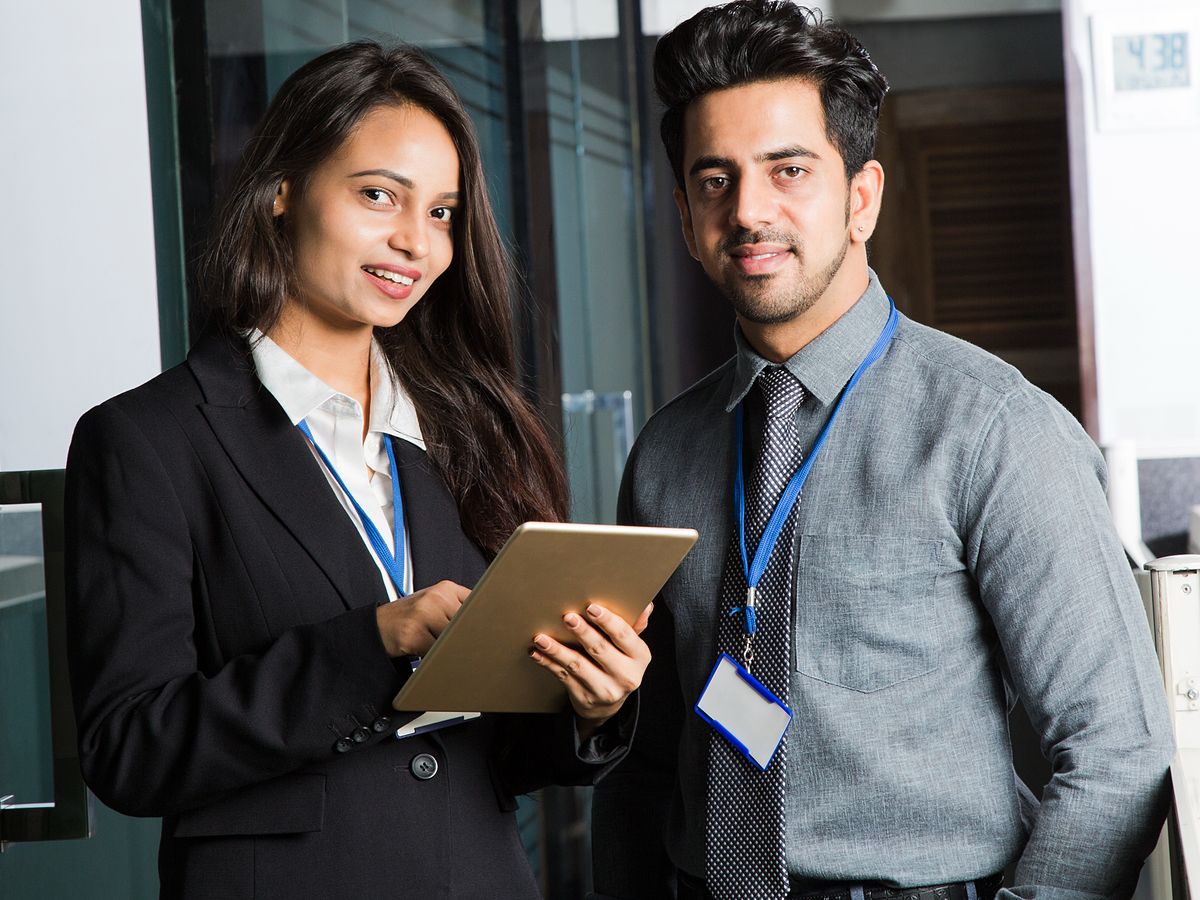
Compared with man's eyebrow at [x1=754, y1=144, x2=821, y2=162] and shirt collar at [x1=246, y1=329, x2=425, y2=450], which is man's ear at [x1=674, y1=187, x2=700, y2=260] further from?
shirt collar at [x1=246, y1=329, x2=425, y2=450]

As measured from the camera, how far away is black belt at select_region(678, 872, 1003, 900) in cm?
117

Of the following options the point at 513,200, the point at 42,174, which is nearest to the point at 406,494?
the point at 42,174

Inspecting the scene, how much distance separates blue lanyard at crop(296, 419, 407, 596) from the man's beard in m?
0.36

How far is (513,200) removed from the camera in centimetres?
271

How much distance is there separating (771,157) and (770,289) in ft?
0.41

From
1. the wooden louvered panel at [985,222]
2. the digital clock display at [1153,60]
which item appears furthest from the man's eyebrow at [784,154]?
the wooden louvered panel at [985,222]

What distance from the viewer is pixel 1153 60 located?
493 centimetres

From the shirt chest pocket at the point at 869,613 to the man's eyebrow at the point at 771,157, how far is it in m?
0.36

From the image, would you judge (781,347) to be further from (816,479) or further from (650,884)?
(650,884)

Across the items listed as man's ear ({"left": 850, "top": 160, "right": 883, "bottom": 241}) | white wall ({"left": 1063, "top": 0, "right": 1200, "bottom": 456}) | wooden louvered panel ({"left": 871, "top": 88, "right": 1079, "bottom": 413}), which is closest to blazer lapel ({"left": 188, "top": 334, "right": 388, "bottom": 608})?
man's ear ({"left": 850, "top": 160, "right": 883, "bottom": 241})

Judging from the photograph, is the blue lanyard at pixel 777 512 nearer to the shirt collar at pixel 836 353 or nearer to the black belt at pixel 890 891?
the shirt collar at pixel 836 353

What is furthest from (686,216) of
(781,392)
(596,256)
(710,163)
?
(596,256)

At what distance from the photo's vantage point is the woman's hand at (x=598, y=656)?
3.54 feet

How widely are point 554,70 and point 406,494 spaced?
197 centimetres
